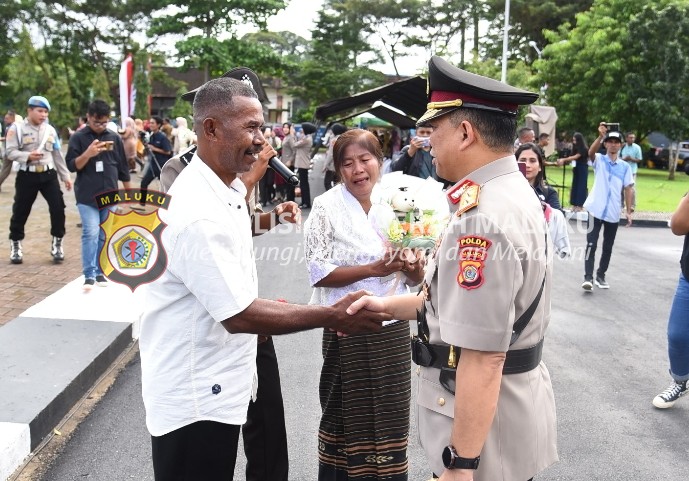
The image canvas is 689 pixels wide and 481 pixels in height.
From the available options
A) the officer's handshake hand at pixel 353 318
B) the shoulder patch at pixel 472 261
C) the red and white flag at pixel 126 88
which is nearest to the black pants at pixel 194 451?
the officer's handshake hand at pixel 353 318

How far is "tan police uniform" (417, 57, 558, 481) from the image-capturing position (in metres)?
1.93

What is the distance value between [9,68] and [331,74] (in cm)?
1824

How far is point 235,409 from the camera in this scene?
2430 millimetres

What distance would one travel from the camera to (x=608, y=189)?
8477 millimetres

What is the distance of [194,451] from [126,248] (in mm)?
4302

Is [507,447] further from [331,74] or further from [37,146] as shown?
[331,74]

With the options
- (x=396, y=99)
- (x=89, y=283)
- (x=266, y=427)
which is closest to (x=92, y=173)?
(x=89, y=283)

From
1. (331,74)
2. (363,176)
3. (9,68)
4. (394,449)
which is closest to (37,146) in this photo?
(363,176)

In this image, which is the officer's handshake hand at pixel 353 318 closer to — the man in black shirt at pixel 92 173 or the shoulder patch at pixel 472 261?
the shoulder patch at pixel 472 261

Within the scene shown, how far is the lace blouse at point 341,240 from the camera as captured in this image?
3402 mm

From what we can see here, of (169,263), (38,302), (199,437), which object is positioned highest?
(169,263)

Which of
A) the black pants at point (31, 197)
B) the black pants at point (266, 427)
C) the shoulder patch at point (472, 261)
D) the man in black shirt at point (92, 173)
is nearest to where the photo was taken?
the shoulder patch at point (472, 261)

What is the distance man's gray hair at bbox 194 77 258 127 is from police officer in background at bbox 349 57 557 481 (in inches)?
27.5

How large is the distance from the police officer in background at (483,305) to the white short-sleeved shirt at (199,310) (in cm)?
66
